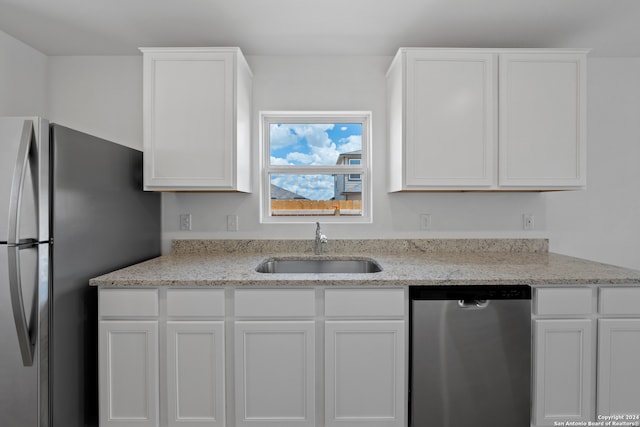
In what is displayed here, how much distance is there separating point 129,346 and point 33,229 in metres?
0.70

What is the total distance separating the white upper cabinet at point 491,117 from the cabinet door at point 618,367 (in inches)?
34.3

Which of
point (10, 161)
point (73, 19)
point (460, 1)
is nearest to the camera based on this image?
point (10, 161)

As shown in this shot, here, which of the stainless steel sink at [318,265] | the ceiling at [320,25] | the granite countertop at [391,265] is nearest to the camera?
the granite countertop at [391,265]

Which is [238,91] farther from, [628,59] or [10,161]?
[628,59]

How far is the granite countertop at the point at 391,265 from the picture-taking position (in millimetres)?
1666

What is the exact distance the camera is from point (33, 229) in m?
1.46

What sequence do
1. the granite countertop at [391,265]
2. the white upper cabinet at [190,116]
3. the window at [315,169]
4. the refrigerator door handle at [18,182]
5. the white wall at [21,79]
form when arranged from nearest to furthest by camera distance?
the refrigerator door handle at [18,182]
the granite countertop at [391,265]
the white upper cabinet at [190,116]
the white wall at [21,79]
the window at [315,169]

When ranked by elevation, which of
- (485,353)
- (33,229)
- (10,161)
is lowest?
(485,353)

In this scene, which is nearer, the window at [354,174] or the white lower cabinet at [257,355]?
the white lower cabinet at [257,355]

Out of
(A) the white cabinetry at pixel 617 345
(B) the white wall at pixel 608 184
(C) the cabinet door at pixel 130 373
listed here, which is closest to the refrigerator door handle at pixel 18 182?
(C) the cabinet door at pixel 130 373

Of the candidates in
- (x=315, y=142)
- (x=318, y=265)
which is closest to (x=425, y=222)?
(x=318, y=265)

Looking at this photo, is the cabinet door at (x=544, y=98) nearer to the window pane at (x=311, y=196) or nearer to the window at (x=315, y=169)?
the window at (x=315, y=169)

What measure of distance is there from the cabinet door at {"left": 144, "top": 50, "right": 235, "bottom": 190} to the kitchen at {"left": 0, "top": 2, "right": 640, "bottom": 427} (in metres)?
0.44

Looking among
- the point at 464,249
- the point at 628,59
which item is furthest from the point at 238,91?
the point at 628,59
